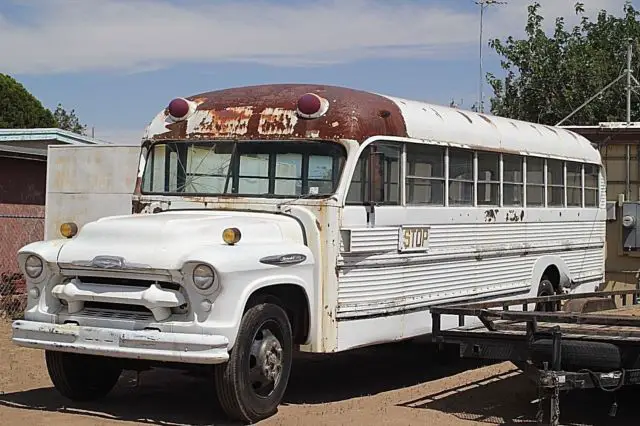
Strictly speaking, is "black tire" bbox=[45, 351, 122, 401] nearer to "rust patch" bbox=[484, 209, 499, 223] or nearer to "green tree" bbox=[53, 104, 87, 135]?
"rust patch" bbox=[484, 209, 499, 223]

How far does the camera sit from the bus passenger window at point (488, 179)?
31.2 feet

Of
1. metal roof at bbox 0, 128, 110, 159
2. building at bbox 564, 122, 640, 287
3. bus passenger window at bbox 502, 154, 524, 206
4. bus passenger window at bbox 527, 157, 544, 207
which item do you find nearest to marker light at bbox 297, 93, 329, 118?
bus passenger window at bbox 502, 154, 524, 206

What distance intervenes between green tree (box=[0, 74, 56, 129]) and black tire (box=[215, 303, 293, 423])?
2855 cm

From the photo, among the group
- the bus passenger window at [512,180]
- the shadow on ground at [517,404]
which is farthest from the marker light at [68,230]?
the bus passenger window at [512,180]

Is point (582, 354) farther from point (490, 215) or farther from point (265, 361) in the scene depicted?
point (490, 215)

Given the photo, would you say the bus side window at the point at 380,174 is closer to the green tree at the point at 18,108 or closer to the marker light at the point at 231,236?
the marker light at the point at 231,236

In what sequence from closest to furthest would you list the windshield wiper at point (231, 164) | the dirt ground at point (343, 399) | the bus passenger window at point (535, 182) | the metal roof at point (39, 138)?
the dirt ground at point (343, 399)
the windshield wiper at point (231, 164)
the bus passenger window at point (535, 182)
the metal roof at point (39, 138)

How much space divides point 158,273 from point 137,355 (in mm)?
565

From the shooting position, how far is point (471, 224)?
9359 mm

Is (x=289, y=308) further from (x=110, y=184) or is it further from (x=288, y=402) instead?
(x=110, y=184)

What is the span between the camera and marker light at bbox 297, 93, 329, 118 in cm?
792

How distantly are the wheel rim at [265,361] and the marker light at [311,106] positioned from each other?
1.80 meters

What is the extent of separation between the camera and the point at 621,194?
552 inches

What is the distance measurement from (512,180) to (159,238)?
449 centimetres
